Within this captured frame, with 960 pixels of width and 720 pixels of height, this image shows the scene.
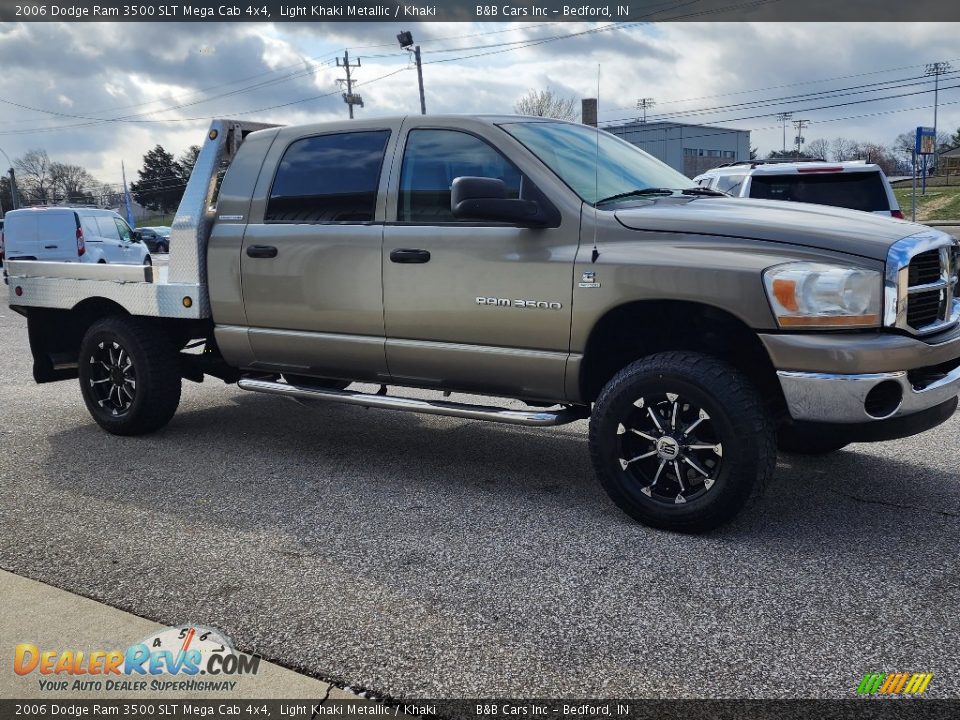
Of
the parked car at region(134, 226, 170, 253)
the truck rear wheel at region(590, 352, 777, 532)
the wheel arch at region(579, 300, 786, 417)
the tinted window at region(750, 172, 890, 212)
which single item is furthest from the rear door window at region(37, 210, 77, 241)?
the parked car at region(134, 226, 170, 253)

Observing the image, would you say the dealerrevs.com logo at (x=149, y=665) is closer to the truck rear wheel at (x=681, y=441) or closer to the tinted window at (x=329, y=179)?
the truck rear wheel at (x=681, y=441)

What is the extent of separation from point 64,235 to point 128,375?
1351 centimetres

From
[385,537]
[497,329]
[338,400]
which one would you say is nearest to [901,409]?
[497,329]

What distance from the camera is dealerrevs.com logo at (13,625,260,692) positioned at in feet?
9.44

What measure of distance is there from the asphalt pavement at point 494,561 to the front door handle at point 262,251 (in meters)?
1.26

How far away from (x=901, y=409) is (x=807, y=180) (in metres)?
5.62

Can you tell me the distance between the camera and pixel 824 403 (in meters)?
3.77

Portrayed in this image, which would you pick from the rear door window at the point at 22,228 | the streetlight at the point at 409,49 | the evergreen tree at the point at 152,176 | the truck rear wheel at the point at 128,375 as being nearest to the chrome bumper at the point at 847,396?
the truck rear wheel at the point at 128,375

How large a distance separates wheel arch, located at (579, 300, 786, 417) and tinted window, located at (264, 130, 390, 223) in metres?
1.54

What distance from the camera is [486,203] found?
4246 millimetres

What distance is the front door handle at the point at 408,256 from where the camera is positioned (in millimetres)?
4730

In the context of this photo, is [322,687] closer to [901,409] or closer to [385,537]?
[385,537]

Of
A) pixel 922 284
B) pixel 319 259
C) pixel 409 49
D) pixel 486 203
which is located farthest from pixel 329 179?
pixel 409 49

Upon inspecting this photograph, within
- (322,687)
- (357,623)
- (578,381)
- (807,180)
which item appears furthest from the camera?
(807,180)
